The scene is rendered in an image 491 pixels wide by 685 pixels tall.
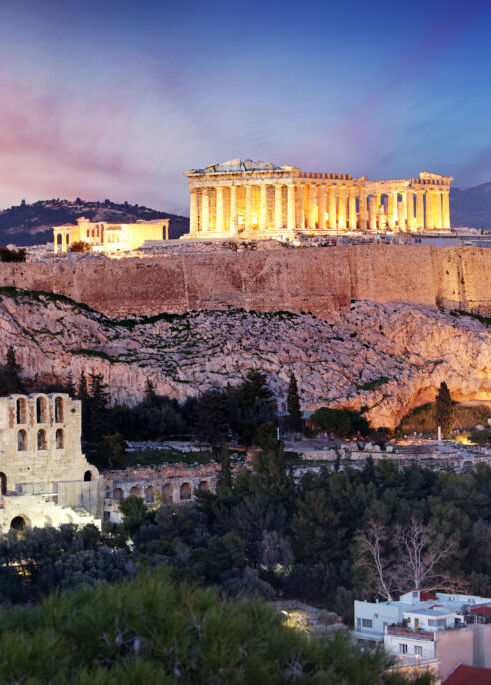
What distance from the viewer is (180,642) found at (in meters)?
22.8

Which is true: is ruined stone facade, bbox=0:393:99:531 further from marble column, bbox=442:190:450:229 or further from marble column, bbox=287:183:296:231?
marble column, bbox=442:190:450:229

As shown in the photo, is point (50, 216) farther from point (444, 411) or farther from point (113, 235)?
point (444, 411)

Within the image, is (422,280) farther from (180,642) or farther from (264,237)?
(180,642)

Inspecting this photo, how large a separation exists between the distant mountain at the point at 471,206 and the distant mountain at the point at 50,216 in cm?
4937

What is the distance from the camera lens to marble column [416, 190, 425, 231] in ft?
281

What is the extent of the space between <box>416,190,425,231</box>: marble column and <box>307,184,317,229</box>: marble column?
8.49 m

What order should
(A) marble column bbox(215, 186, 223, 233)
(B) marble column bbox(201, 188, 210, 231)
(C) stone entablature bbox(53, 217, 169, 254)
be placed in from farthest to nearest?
(C) stone entablature bbox(53, 217, 169, 254)
(B) marble column bbox(201, 188, 210, 231)
(A) marble column bbox(215, 186, 223, 233)

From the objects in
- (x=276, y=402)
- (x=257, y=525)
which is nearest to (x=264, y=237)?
(x=276, y=402)

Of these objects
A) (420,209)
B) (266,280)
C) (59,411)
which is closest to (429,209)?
(420,209)

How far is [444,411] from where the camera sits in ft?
192

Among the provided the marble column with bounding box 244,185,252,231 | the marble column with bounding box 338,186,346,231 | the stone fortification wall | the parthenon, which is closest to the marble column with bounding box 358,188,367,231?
the parthenon

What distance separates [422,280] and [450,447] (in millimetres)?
19491

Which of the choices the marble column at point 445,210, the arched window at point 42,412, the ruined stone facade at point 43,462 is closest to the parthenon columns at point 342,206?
the marble column at point 445,210

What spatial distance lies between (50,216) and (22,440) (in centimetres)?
9624
